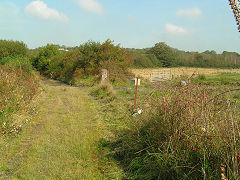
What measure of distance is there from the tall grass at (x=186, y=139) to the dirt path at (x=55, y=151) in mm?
646

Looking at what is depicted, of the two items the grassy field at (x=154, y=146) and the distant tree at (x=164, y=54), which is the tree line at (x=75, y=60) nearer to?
the grassy field at (x=154, y=146)

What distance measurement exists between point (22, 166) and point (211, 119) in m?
3.21

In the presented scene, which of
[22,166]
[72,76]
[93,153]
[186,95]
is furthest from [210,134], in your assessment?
[72,76]

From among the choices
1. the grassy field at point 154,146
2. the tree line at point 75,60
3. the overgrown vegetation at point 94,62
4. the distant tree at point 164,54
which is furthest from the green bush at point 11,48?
the distant tree at point 164,54

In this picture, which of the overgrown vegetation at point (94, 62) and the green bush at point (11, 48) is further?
the green bush at point (11, 48)

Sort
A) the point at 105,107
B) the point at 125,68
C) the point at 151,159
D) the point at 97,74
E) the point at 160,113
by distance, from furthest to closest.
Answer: the point at 125,68, the point at 97,74, the point at 105,107, the point at 160,113, the point at 151,159

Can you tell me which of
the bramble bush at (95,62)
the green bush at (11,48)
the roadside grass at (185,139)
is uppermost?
the green bush at (11,48)

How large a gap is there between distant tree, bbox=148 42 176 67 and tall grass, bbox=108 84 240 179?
46.7 meters

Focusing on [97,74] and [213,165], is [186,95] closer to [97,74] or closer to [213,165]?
[213,165]

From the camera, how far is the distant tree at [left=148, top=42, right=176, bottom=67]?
4944 centimetres

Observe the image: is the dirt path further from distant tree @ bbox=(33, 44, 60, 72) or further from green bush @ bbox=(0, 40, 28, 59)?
green bush @ bbox=(0, 40, 28, 59)

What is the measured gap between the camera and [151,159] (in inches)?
144

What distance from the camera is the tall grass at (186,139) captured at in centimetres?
283

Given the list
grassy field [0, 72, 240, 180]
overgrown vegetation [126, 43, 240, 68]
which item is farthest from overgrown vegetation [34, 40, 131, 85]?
overgrown vegetation [126, 43, 240, 68]
